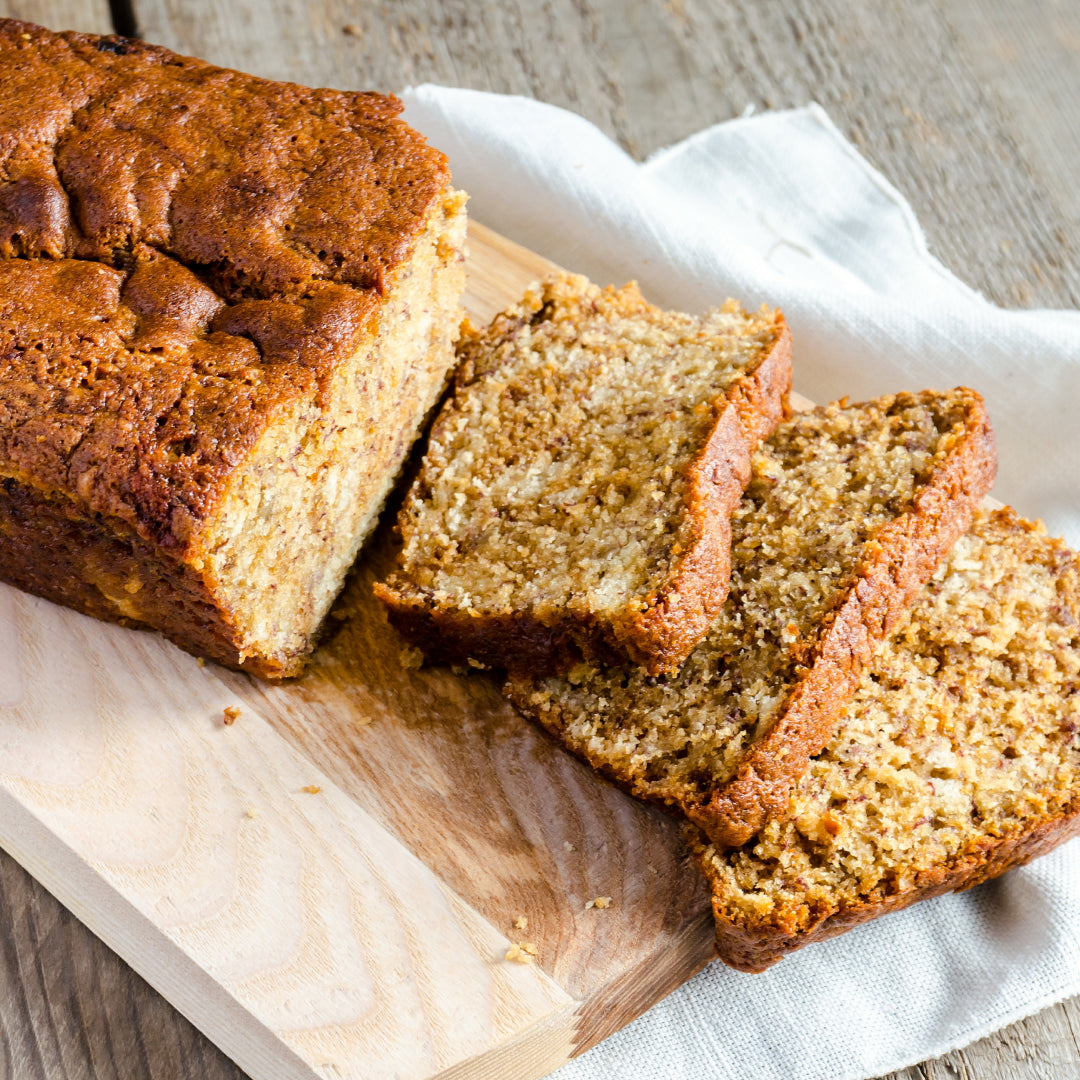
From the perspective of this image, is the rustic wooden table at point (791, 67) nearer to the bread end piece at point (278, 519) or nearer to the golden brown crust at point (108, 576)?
the bread end piece at point (278, 519)

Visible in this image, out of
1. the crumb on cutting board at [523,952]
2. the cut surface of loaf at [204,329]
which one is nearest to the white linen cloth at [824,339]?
the crumb on cutting board at [523,952]

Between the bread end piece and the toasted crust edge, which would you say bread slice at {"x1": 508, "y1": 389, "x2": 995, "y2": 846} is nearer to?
the toasted crust edge

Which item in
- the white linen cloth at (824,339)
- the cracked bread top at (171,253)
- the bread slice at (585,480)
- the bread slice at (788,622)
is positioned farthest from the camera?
the white linen cloth at (824,339)

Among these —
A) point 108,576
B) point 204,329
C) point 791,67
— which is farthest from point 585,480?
point 791,67

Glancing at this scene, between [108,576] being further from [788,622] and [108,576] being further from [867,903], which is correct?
[867,903]

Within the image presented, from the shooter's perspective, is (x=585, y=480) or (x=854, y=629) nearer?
(x=854, y=629)

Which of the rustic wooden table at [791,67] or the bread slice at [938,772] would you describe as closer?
the bread slice at [938,772]
